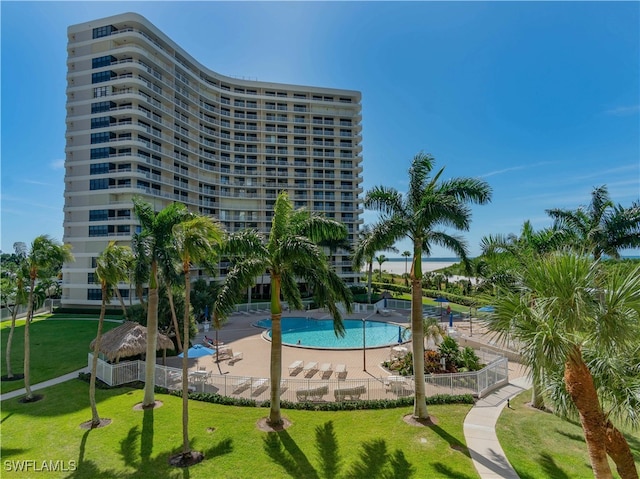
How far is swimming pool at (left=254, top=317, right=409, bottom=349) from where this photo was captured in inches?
1079

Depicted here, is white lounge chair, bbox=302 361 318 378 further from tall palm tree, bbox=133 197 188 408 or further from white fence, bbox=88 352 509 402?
tall palm tree, bbox=133 197 188 408

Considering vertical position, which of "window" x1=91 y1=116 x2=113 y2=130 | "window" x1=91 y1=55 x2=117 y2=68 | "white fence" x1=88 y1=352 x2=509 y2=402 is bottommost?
"white fence" x1=88 y1=352 x2=509 y2=402

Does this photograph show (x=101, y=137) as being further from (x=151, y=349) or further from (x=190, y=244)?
(x=190, y=244)

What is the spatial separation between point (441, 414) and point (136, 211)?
15932mm

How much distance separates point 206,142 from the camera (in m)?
58.4

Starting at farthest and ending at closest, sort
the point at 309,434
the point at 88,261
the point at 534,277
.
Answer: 1. the point at 88,261
2. the point at 309,434
3. the point at 534,277

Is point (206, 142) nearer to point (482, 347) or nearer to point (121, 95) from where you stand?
point (121, 95)

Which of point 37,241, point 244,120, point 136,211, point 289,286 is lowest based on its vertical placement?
point 289,286

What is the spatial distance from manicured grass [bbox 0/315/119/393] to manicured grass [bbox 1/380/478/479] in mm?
5184

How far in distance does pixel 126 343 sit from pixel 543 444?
1999 centimetres

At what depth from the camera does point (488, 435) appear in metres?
12.0

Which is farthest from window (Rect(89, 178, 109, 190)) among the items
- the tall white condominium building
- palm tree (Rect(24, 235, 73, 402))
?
palm tree (Rect(24, 235, 73, 402))

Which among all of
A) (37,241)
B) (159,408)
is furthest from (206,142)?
(159,408)
